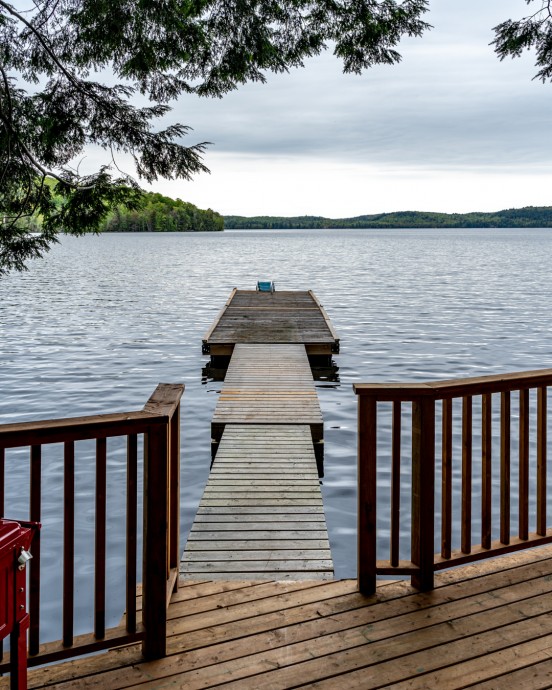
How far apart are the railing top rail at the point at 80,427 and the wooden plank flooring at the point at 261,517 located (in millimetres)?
2304

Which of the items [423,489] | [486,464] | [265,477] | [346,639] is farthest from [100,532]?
[265,477]

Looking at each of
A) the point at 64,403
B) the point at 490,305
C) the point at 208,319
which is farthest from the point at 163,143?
the point at 490,305

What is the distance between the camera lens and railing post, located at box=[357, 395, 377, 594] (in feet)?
10.1

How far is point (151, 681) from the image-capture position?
8.18ft

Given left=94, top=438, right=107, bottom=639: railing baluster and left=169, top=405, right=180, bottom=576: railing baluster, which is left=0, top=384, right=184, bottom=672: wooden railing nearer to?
left=94, top=438, right=107, bottom=639: railing baluster

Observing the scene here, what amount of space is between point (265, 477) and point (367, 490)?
3.55 m

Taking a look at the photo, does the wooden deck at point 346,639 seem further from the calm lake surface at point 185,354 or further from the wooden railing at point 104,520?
the calm lake surface at point 185,354

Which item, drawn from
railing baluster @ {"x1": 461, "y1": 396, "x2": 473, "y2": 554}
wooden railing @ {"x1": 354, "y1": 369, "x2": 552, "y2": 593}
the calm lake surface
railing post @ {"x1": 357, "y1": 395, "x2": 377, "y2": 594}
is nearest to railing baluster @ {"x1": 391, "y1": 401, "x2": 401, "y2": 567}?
wooden railing @ {"x1": 354, "y1": 369, "x2": 552, "y2": 593}

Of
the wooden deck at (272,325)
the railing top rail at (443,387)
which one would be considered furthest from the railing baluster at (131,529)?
the wooden deck at (272,325)

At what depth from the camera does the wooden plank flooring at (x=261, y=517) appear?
4629mm

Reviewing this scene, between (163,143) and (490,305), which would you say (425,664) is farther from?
(490,305)

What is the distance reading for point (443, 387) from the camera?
3062 mm

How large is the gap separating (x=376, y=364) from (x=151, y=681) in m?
13.3

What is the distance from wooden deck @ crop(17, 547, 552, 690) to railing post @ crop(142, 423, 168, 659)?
0.37 ft
